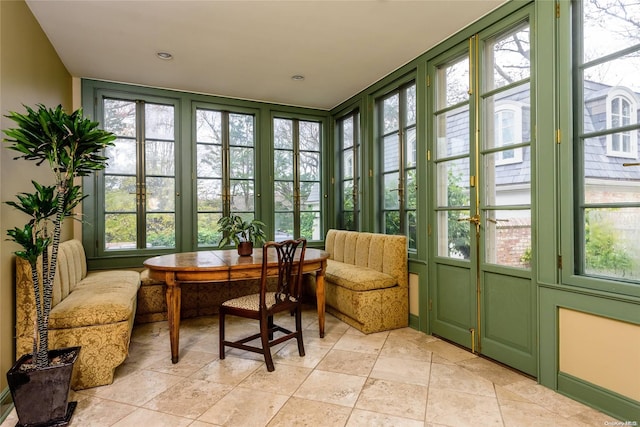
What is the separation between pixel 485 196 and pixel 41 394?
3.20 meters

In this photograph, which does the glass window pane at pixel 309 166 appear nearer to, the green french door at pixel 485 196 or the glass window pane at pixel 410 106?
the glass window pane at pixel 410 106

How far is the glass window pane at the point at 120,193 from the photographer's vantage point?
4.05 metres

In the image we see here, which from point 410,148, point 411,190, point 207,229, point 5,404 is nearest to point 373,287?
point 411,190

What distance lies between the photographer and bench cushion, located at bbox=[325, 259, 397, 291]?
333 cm

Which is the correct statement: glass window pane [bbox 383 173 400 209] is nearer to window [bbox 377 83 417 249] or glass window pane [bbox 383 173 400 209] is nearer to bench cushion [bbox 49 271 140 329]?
window [bbox 377 83 417 249]

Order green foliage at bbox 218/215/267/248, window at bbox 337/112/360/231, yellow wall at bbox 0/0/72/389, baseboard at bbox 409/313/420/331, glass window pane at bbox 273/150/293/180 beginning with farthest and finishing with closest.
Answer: glass window pane at bbox 273/150/293/180 < window at bbox 337/112/360/231 < baseboard at bbox 409/313/420/331 < green foliage at bbox 218/215/267/248 < yellow wall at bbox 0/0/72/389

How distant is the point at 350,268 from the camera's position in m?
3.79

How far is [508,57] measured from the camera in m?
2.65

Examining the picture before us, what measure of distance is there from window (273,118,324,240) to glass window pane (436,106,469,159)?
223cm

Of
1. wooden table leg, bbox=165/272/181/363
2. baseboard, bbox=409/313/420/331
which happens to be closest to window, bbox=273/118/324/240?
baseboard, bbox=409/313/420/331


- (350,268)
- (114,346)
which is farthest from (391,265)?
(114,346)

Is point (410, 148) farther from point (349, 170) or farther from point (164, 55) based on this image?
point (164, 55)

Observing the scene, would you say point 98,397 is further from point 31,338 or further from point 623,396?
point 623,396

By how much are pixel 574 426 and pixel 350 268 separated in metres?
2.26
